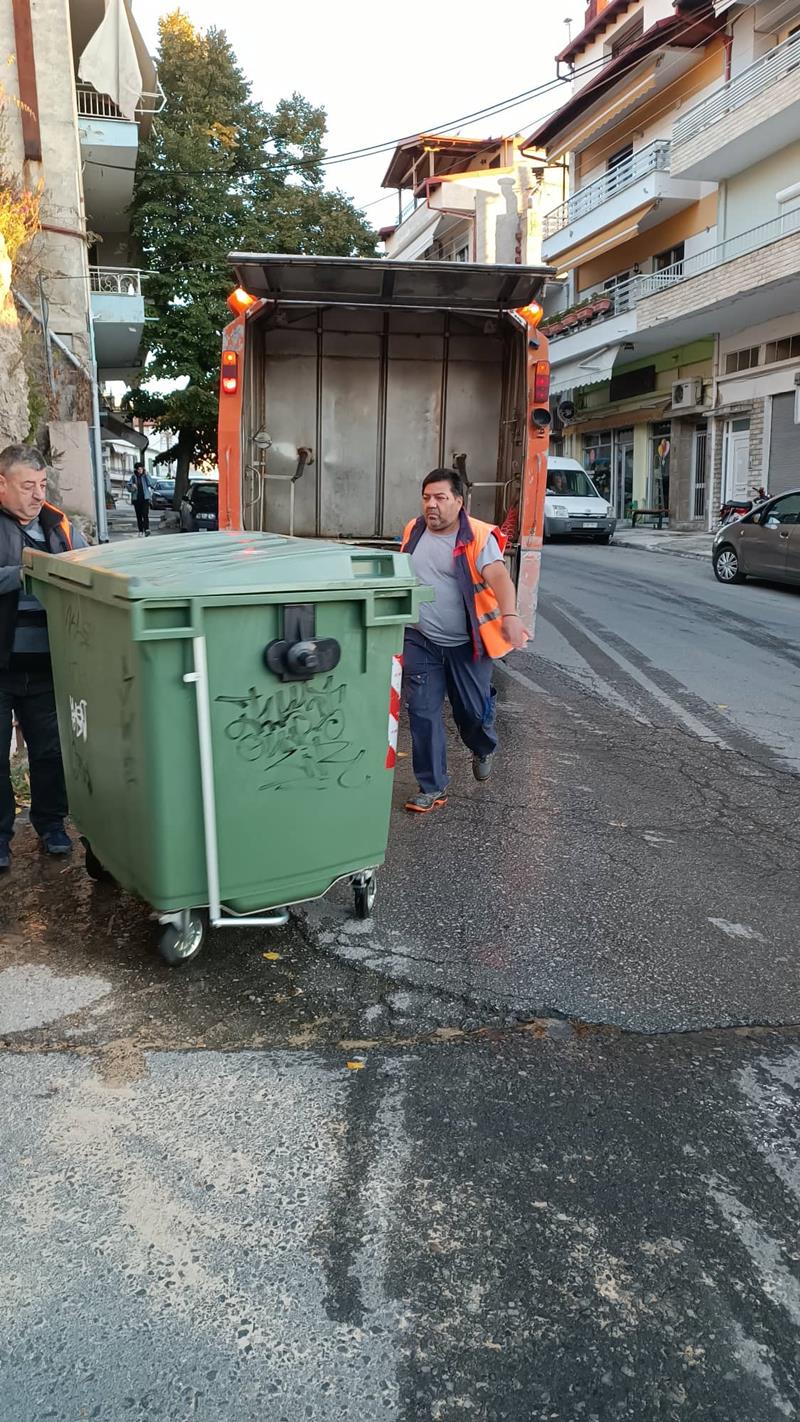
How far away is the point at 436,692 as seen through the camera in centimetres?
519

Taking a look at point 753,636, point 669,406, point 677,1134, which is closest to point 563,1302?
point 677,1134

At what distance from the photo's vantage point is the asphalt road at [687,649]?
7.36m

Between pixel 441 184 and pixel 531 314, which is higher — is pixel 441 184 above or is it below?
above

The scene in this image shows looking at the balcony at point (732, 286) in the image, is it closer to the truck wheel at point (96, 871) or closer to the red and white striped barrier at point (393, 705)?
the red and white striped barrier at point (393, 705)

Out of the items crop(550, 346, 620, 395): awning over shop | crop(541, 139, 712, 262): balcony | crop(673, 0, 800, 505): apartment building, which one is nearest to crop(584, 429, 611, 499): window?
crop(550, 346, 620, 395): awning over shop

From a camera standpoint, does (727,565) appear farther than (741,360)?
No

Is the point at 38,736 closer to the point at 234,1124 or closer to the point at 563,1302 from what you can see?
the point at 234,1124

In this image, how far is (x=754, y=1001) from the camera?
11.2ft

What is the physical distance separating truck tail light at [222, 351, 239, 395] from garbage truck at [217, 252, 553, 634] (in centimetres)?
17

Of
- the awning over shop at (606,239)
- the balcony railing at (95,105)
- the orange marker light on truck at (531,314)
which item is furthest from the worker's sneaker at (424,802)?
the awning over shop at (606,239)

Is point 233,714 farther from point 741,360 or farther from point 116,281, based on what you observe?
point 741,360

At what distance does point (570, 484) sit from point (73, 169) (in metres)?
11.7

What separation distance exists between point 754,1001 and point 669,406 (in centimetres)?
2670

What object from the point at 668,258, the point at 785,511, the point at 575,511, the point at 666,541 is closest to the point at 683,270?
the point at 668,258
